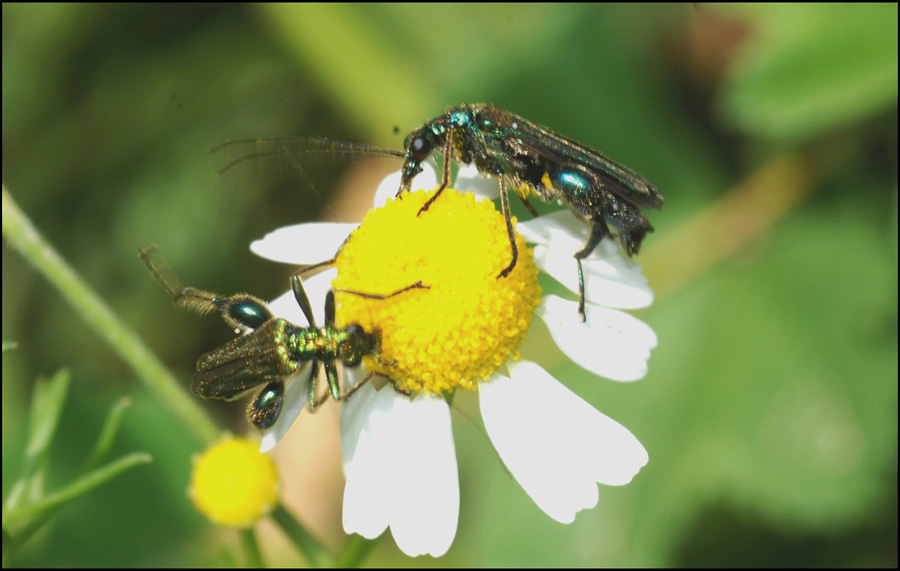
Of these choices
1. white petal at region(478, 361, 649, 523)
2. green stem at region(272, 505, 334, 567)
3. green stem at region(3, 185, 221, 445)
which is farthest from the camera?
green stem at region(272, 505, 334, 567)

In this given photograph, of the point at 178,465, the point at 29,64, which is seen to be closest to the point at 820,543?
the point at 178,465

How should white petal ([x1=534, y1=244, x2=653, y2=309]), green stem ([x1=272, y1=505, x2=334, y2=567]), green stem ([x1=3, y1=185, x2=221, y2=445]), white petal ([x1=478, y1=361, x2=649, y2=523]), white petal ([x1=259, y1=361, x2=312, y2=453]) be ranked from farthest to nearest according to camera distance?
green stem ([x1=272, y1=505, x2=334, y2=567]), green stem ([x1=3, y1=185, x2=221, y2=445]), white petal ([x1=534, y1=244, x2=653, y2=309]), white petal ([x1=259, y1=361, x2=312, y2=453]), white petal ([x1=478, y1=361, x2=649, y2=523])

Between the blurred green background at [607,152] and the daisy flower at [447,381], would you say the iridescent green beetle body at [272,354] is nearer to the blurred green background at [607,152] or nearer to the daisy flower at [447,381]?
the daisy flower at [447,381]

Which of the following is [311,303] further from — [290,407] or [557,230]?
[557,230]

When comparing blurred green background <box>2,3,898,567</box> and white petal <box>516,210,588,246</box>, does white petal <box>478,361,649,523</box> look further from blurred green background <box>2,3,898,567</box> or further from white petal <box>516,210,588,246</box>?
blurred green background <box>2,3,898,567</box>

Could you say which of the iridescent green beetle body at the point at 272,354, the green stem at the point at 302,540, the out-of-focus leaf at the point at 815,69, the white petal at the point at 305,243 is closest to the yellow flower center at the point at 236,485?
the green stem at the point at 302,540

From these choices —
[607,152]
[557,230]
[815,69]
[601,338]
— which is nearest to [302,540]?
[601,338]

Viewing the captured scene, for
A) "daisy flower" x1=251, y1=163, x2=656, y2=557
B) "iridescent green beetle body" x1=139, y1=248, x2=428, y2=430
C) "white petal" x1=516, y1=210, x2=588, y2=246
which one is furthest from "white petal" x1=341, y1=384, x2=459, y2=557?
"white petal" x1=516, y1=210, x2=588, y2=246
